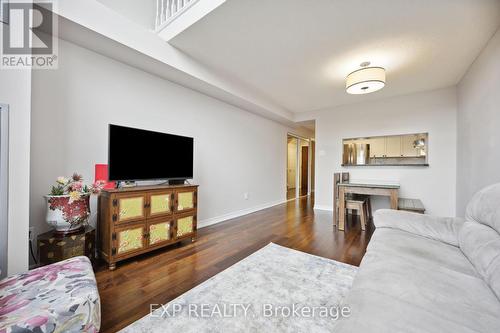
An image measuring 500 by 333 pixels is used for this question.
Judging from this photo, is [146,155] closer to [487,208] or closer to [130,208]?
[130,208]

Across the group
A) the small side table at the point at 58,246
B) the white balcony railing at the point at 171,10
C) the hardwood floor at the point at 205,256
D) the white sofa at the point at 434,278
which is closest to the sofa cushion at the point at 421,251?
the white sofa at the point at 434,278

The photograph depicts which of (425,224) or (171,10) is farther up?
(171,10)

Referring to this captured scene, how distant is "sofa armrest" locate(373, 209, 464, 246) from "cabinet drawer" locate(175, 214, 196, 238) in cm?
215

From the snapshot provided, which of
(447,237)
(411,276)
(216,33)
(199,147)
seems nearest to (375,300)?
(411,276)

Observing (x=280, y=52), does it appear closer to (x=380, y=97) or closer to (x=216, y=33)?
(x=216, y=33)

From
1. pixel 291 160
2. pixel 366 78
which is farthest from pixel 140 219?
pixel 291 160

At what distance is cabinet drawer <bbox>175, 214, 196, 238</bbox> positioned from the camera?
2.44 metres

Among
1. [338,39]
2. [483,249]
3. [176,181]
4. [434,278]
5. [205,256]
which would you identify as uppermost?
[338,39]

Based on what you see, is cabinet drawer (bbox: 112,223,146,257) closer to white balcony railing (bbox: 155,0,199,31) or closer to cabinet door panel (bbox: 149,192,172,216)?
cabinet door panel (bbox: 149,192,172,216)

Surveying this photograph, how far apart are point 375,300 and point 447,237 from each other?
1.21m

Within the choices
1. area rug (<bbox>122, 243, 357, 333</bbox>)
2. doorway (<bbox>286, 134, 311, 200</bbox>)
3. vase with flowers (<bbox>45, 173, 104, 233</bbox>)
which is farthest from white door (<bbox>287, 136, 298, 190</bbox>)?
vase with flowers (<bbox>45, 173, 104, 233</bbox>)

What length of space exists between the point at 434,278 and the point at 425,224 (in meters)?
0.84

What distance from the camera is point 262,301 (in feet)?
4.80

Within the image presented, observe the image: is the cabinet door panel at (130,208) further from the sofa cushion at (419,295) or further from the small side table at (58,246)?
the sofa cushion at (419,295)
